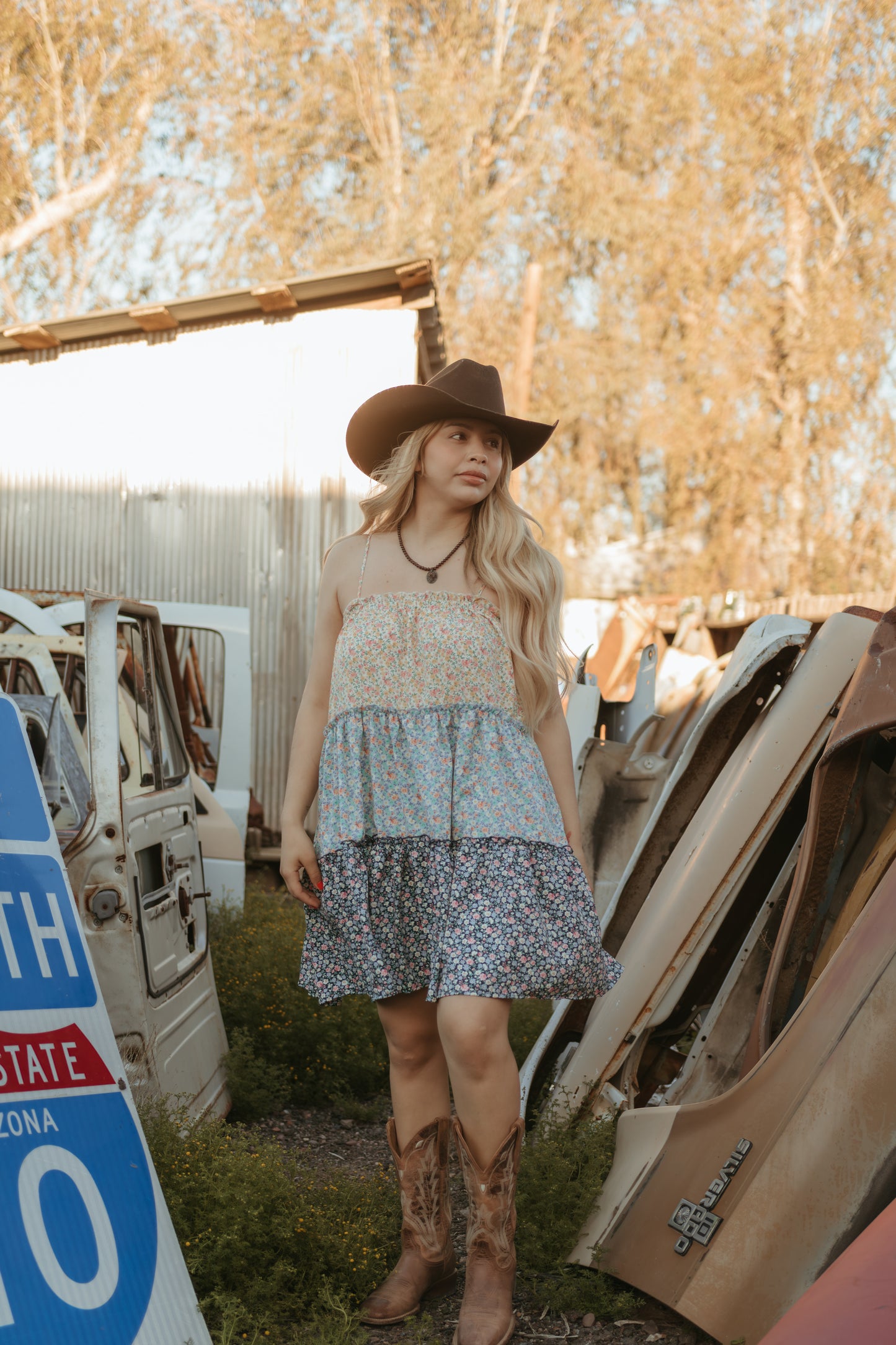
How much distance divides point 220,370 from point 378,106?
19042mm

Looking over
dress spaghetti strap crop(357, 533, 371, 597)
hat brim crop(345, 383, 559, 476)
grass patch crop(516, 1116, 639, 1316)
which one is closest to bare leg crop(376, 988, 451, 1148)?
grass patch crop(516, 1116, 639, 1316)

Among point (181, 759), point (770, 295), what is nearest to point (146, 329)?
point (181, 759)

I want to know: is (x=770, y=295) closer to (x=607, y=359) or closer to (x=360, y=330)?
(x=607, y=359)

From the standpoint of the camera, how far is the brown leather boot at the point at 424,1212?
2.52 meters

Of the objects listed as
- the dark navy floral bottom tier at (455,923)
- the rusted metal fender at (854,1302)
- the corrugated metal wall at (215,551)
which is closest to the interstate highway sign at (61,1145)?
the dark navy floral bottom tier at (455,923)

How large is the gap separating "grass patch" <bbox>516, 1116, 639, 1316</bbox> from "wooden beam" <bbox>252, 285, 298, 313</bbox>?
Result: 6.59 m

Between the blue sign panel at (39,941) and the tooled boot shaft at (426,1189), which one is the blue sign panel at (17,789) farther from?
the tooled boot shaft at (426,1189)

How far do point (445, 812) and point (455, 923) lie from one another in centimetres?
22

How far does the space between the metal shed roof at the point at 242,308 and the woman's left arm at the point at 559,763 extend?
20.5 ft

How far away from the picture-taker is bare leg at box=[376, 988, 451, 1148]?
8.19 feet

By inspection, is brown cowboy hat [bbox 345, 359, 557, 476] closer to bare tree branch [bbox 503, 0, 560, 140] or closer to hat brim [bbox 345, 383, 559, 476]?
hat brim [bbox 345, 383, 559, 476]

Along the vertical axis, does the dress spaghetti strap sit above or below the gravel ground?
above

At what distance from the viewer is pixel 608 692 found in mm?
9195

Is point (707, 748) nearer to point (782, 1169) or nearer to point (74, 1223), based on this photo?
point (782, 1169)
